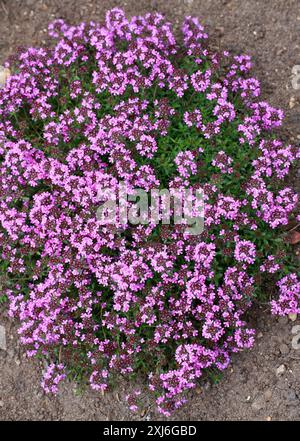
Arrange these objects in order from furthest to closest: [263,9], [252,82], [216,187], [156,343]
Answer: [263,9], [252,82], [216,187], [156,343]

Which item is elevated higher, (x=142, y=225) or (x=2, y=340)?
(x=142, y=225)

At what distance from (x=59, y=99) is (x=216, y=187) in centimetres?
197

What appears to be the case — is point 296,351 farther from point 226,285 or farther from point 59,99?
point 59,99

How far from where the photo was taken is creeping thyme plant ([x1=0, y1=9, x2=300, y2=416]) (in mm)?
5109

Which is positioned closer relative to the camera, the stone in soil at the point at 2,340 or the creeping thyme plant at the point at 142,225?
the creeping thyme plant at the point at 142,225

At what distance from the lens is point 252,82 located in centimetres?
587

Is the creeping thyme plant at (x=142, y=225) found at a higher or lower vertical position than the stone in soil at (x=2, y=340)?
higher

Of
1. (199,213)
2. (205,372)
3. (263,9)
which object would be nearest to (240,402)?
(205,372)

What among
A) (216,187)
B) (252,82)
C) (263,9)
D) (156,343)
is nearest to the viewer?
(156,343)

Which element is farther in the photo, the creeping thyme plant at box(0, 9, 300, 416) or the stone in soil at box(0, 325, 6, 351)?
the stone in soil at box(0, 325, 6, 351)

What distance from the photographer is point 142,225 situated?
17.4ft

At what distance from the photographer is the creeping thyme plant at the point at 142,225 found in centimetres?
511

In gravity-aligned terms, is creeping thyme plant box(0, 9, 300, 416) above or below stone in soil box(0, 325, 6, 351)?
above

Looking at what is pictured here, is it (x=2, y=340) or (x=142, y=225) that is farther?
(x=2, y=340)
